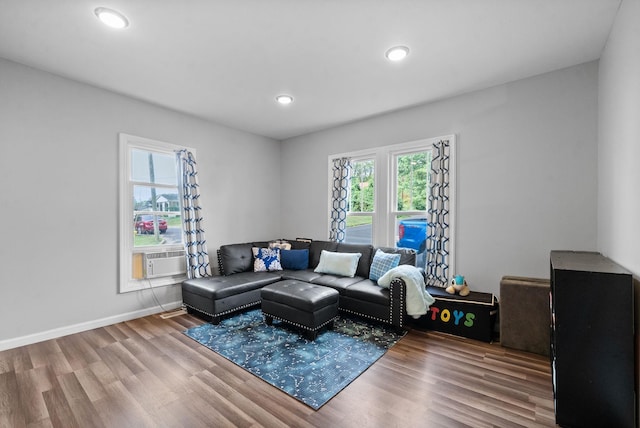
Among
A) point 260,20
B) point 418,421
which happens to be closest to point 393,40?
point 260,20

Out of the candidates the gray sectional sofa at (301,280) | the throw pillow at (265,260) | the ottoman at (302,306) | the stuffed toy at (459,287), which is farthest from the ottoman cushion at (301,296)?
the stuffed toy at (459,287)

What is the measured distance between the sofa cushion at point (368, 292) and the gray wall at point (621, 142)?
75.6 inches

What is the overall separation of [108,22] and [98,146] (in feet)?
5.44

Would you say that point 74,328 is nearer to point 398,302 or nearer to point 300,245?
point 300,245

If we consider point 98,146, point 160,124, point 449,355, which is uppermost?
point 160,124

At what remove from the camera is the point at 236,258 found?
4223 millimetres

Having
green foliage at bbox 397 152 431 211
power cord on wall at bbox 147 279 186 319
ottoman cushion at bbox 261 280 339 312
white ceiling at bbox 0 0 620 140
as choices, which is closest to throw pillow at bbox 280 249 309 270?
ottoman cushion at bbox 261 280 339 312

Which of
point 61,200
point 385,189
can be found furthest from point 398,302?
point 61,200

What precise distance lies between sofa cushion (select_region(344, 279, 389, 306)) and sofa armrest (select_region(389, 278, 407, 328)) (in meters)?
0.09

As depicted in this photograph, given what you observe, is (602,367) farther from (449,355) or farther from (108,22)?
(108,22)

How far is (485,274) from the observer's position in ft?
10.6

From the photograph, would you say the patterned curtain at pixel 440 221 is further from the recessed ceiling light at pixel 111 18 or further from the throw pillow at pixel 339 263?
the recessed ceiling light at pixel 111 18

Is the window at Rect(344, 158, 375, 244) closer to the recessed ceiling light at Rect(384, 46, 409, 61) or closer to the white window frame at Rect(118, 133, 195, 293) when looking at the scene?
the recessed ceiling light at Rect(384, 46, 409, 61)

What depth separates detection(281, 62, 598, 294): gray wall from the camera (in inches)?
108
